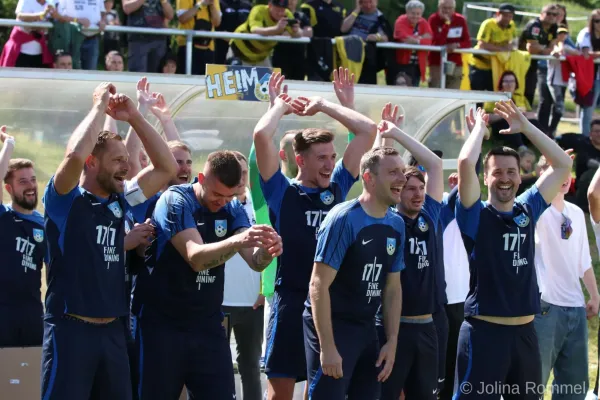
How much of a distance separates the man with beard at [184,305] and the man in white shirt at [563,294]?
3.07 metres

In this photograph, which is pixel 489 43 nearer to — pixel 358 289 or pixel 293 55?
Answer: pixel 293 55

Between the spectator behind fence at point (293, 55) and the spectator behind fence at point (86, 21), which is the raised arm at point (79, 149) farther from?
the spectator behind fence at point (293, 55)

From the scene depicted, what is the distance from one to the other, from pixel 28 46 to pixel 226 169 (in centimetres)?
627

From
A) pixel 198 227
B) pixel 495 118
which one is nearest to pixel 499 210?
pixel 198 227

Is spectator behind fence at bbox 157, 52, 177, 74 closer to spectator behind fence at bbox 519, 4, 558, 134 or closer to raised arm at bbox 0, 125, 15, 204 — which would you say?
raised arm at bbox 0, 125, 15, 204

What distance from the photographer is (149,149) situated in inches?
242

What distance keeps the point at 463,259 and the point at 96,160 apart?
3821mm

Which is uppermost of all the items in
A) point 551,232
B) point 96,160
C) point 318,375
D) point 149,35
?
point 149,35

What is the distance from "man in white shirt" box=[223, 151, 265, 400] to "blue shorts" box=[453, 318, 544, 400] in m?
1.72

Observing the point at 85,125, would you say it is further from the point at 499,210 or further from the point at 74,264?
the point at 499,210

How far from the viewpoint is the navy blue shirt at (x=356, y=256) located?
19.8 feet

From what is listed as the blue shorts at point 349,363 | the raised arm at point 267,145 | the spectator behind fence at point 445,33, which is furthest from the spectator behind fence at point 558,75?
the blue shorts at point 349,363

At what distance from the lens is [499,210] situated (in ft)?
22.7

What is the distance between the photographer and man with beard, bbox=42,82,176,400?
564 centimetres
